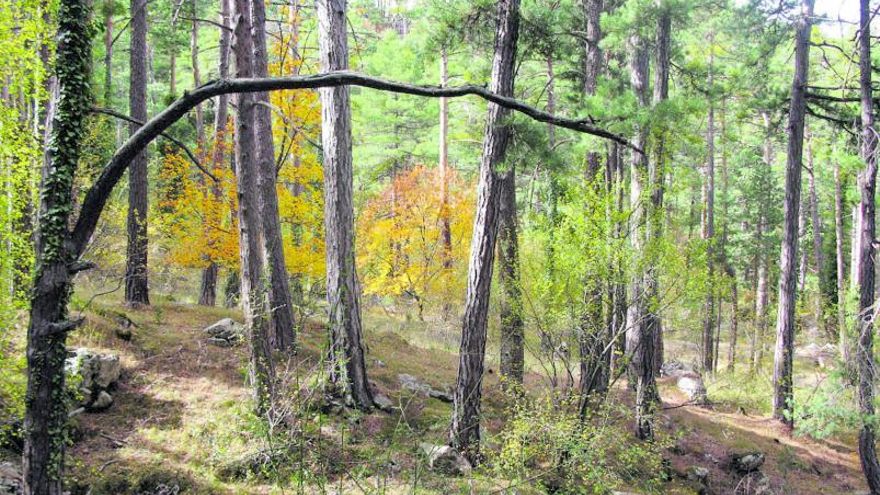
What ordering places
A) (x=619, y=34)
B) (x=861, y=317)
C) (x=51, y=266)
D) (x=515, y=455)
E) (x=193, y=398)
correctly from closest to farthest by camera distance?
(x=51, y=266)
(x=515, y=455)
(x=193, y=398)
(x=861, y=317)
(x=619, y=34)

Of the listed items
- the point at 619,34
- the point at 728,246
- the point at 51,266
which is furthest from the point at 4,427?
the point at 728,246

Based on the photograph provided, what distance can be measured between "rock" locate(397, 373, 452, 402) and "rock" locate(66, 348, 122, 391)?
168 inches

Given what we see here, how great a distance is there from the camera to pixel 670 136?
8.16m

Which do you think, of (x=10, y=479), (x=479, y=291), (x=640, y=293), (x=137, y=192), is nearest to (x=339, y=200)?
(x=479, y=291)

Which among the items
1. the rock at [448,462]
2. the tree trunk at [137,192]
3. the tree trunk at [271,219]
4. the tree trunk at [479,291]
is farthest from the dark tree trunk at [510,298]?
the tree trunk at [137,192]

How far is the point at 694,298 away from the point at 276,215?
653 centimetres

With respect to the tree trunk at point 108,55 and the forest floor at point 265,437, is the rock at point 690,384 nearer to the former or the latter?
the forest floor at point 265,437

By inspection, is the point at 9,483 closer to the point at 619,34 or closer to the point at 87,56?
the point at 87,56

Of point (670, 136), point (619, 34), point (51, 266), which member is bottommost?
point (51, 266)

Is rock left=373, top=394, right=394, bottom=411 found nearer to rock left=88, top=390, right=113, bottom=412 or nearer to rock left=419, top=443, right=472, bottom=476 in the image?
rock left=419, top=443, right=472, bottom=476

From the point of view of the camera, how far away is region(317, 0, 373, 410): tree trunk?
7492 mm

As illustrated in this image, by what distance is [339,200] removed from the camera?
7.62 m

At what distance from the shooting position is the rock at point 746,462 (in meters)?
10.3

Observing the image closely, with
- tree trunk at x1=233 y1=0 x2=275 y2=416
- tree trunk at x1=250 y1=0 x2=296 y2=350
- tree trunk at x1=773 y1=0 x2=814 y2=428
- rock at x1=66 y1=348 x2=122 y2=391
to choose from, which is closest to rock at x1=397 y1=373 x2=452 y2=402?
tree trunk at x1=250 y1=0 x2=296 y2=350
